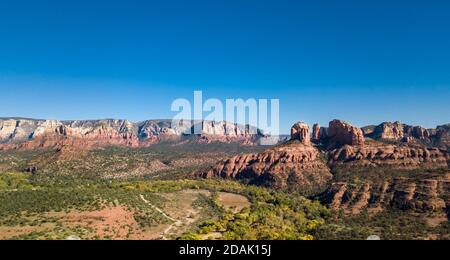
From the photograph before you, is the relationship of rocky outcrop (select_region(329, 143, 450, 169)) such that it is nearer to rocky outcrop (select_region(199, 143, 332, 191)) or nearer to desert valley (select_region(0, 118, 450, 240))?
desert valley (select_region(0, 118, 450, 240))

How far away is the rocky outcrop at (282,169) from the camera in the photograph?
16225 cm

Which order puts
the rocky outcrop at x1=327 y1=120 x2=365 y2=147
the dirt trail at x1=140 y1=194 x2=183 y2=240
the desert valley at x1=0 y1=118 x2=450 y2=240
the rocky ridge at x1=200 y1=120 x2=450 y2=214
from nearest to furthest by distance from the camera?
the dirt trail at x1=140 y1=194 x2=183 y2=240
the desert valley at x1=0 y1=118 x2=450 y2=240
the rocky ridge at x1=200 y1=120 x2=450 y2=214
the rocky outcrop at x1=327 y1=120 x2=365 y2=147

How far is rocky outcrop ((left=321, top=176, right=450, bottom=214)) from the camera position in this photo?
109 meters

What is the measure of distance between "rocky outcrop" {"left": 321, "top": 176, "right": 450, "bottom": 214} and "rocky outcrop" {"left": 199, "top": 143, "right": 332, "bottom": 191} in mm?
26245

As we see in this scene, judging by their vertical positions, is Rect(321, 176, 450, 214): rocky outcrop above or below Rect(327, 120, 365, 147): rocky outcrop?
below

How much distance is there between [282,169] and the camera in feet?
569

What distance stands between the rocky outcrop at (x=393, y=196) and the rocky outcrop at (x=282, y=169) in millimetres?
26245

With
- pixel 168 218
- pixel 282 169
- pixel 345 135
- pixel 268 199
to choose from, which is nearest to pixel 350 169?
pixel 282 169

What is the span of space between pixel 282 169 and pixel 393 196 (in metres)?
60.3

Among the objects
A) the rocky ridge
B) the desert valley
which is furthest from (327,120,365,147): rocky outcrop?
the desert valley
